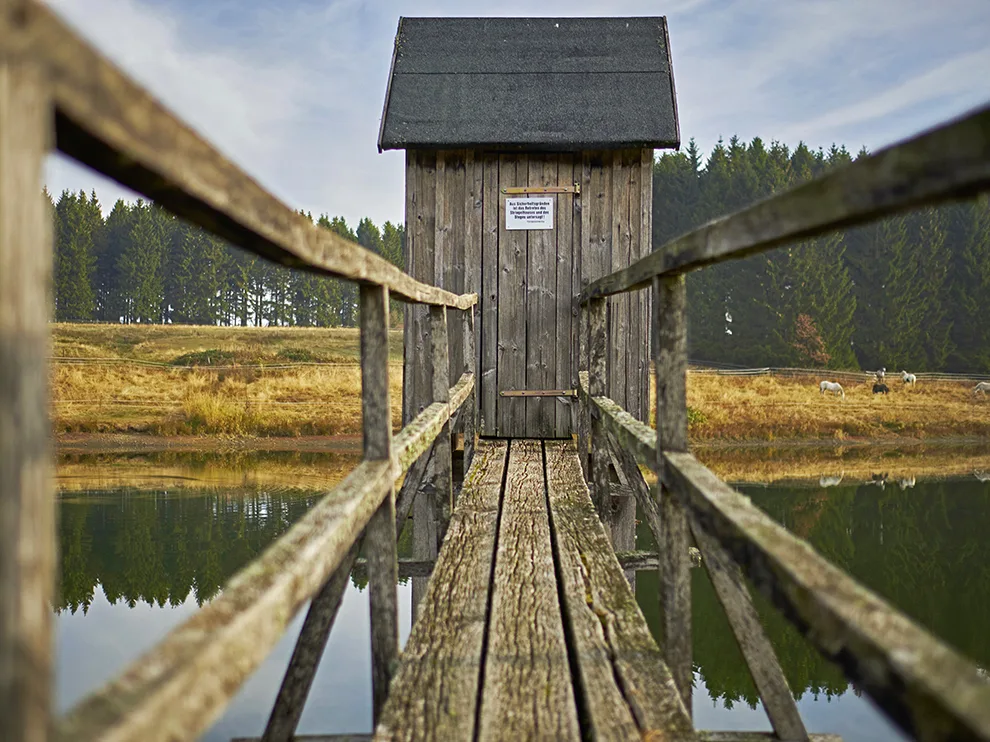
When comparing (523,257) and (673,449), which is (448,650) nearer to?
(673,449)

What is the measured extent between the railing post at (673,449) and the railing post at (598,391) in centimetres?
243

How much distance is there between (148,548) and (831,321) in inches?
1381

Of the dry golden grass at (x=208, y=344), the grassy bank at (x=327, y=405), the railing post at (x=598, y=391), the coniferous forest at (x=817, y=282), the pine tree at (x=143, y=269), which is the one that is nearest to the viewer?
the railing post at (x=598, y=391)

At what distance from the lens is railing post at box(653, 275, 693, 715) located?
2.63m

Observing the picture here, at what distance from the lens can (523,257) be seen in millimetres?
7672

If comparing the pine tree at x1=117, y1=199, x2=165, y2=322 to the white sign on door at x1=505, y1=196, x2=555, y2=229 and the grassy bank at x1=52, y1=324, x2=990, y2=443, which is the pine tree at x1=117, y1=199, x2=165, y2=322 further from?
the white sign on door at x1=505, y1=196, x2=555, y2=229

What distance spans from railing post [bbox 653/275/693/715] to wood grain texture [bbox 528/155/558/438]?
490 centimetres

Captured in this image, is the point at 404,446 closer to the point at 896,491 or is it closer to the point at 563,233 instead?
the point at 563,233

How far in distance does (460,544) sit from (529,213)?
4.56 meters

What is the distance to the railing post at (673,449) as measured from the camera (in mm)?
2629

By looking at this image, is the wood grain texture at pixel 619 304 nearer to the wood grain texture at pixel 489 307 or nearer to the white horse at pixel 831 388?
the wood grain texture at pixel 489 307

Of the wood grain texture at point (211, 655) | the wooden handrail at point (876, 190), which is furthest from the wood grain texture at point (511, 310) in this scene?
the wood grain texture at point (211, 655)

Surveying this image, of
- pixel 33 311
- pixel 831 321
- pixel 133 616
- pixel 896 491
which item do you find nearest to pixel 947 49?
pixel 831 321

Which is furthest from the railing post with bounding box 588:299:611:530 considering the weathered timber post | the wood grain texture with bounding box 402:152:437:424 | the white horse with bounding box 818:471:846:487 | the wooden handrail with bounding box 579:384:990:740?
the white horse with bounding box 818:471:846:487
